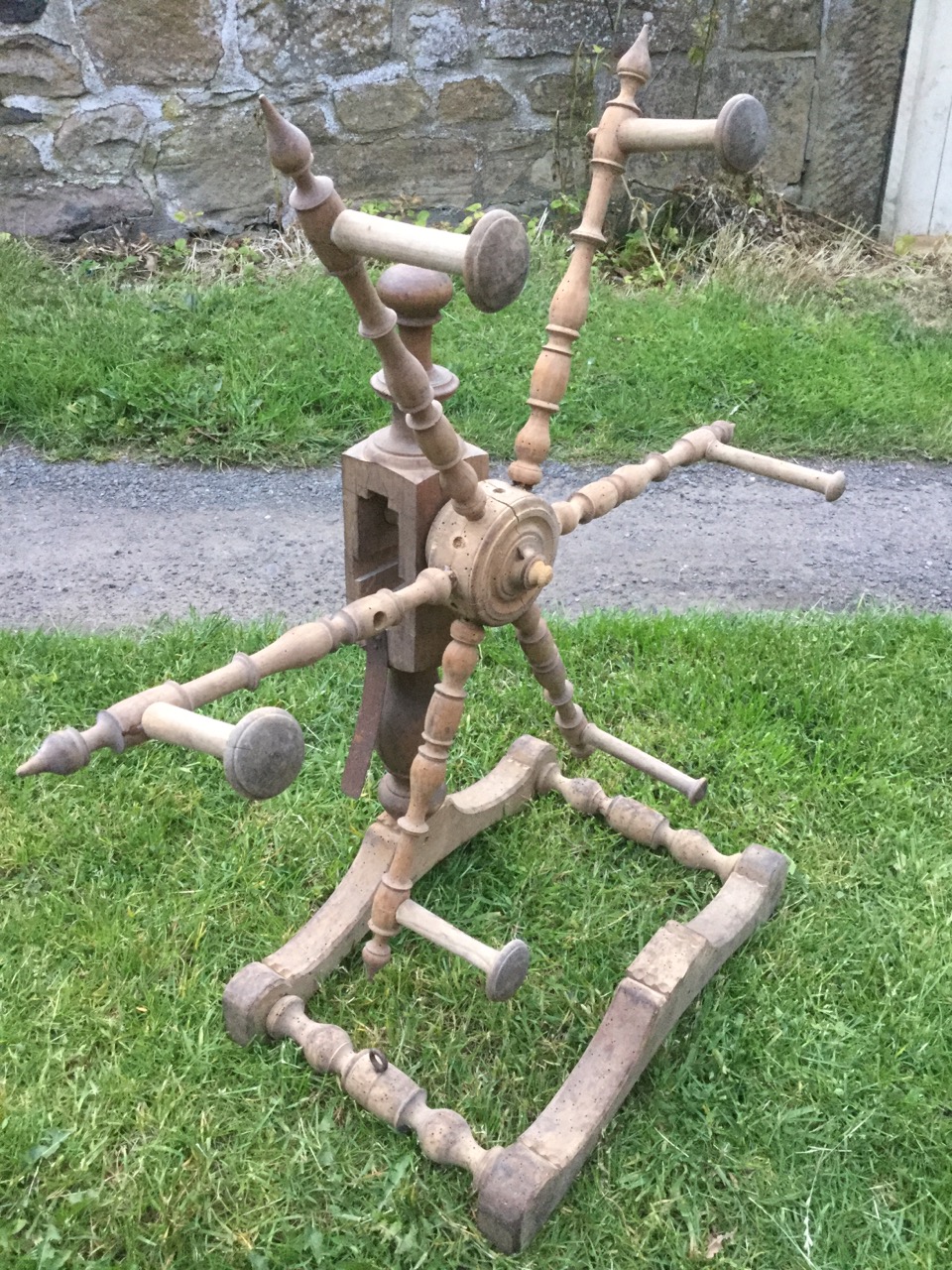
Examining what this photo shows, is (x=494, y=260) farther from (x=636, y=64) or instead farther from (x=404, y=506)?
(x=636, y=64)

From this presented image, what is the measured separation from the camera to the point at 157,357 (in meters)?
3.19

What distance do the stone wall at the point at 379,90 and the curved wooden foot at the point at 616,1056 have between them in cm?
315

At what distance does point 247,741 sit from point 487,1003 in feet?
2.87

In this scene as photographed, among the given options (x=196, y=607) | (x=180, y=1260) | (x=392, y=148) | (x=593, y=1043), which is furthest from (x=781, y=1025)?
(x=392, y=148)

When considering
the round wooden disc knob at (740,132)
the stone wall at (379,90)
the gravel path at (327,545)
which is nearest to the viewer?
the round wooden disc knob at (740,132)

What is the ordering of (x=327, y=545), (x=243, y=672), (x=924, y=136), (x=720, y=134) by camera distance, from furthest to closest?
(x=924, y=136), (x=327, y=545), (x=720, y=134), (x=243, y=672)

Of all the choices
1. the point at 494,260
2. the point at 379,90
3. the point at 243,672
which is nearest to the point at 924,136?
the point at 379,90

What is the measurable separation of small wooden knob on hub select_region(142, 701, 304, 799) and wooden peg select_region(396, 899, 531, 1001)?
0.43 metres

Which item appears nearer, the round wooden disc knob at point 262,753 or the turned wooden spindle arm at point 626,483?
the round wooden disc knob at point 262,753

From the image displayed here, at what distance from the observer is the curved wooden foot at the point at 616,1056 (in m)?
1.30

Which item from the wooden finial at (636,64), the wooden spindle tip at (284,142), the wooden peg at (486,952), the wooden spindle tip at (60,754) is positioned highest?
the wooden finial at (636,64)

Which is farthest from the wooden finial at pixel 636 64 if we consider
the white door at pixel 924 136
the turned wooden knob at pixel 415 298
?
the white door at pixel 924 136

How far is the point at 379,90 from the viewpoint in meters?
3.81

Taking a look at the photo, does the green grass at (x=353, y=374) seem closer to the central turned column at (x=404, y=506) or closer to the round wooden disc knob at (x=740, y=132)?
the central turned column at (x=404, y=506)
